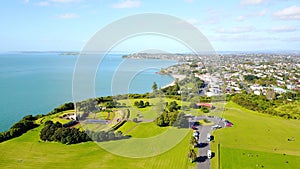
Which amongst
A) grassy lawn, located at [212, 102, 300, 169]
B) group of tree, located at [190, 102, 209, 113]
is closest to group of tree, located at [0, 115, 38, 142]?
grassy lawn, located at [212, 102, 300, 169]

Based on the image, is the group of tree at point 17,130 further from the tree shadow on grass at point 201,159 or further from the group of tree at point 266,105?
the group of tree at point 266,105

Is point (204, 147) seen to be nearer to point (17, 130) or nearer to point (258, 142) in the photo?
point (258, 142)

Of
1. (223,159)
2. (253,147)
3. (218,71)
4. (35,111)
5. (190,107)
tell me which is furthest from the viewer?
(218,71)

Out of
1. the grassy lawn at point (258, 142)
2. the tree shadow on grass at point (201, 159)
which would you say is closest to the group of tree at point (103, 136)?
the tree shadow on grass at point (201, 159)

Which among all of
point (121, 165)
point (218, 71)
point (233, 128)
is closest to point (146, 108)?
point (233, 128)

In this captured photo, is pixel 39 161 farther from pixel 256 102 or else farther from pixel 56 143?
pixel 256 102
